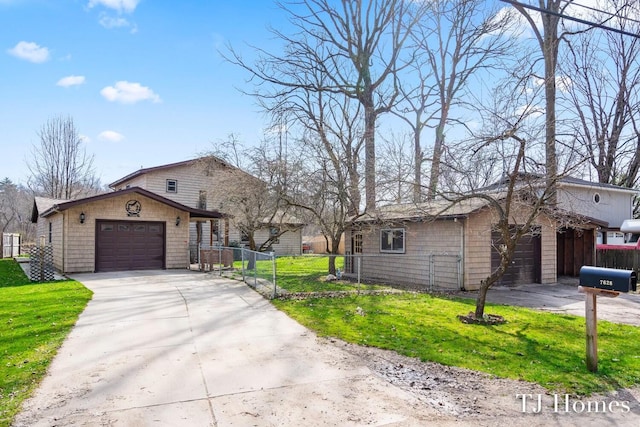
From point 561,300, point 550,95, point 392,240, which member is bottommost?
point 561,300

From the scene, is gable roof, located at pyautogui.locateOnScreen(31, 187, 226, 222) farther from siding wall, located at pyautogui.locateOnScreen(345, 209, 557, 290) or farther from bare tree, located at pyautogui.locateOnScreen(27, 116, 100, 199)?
bare tree, located at pyautogui.locateOnScreen(27, 116, 100, 199)

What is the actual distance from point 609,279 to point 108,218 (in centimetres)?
1689

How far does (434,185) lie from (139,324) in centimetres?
747

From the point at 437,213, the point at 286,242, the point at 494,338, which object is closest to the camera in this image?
the point at 494,338

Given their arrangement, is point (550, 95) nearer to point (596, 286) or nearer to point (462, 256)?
point (462, 256)

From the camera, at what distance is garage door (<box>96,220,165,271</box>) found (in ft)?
54.9

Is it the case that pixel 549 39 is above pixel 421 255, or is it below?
above

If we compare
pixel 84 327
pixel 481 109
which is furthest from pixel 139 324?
pixel 481 109

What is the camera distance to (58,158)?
95.6 ft

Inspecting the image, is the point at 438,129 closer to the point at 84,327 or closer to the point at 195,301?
the point at 195,301

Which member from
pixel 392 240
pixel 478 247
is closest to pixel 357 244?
pixel 392 240

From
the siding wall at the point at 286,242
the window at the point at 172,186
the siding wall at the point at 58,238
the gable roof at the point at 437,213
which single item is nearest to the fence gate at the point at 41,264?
the siding wall at the point at 58,238

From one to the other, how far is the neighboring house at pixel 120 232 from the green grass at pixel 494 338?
34.0 ft

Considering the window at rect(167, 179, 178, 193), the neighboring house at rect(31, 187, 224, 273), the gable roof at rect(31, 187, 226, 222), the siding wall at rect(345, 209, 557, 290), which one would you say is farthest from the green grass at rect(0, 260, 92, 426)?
the window at rect(167, 179, 178, 193)
